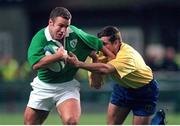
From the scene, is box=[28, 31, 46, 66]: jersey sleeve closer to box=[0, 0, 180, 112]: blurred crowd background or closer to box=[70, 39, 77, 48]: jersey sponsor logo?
box=[70, 39, 77, 48]: jersey sponsor logo

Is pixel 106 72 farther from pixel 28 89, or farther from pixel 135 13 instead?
pixel 135 13

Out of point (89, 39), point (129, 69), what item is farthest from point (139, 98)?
point (89, 39)

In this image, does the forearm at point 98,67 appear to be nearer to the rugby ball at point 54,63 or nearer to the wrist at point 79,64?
the wrist at point 79,64

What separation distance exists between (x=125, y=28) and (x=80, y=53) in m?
20.3

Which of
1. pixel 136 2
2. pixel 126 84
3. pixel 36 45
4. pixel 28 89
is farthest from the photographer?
pixel 136 2

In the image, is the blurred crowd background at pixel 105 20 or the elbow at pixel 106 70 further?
the blurred crowd background at pixel 105 20

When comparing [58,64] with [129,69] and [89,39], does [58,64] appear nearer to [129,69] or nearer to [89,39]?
[89,39]

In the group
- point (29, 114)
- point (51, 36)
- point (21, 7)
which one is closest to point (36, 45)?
point (51, 36)

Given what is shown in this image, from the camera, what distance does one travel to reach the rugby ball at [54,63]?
1193cm

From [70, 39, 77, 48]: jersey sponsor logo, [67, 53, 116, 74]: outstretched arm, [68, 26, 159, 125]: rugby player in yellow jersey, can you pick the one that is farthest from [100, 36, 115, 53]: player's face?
[70, 39, 77, 48]: jersey sponsor logo

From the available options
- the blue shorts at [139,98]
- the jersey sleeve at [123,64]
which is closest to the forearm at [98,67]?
the jersey sleeve at [123,64]

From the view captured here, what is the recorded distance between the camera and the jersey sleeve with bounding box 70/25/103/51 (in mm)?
12273

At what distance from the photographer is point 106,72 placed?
12406 millimetres

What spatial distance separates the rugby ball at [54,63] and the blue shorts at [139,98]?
1.24 m
